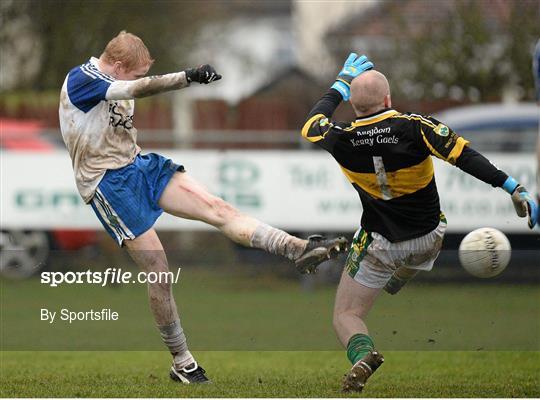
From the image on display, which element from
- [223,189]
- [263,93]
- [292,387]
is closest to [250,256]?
[223,189]

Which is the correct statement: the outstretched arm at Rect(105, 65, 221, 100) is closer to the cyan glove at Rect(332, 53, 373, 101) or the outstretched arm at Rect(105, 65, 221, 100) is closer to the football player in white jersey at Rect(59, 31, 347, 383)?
the football player in white jersey at Rect(59, 31, 347, 383)

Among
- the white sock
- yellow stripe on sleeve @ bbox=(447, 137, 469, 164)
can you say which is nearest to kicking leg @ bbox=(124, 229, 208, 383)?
the white sock

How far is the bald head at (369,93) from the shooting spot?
26.0 feet

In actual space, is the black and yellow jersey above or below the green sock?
above

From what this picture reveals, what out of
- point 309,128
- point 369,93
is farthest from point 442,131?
point 309,128

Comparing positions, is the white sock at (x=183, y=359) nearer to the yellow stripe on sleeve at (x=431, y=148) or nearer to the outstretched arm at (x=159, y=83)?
the outstretched arm at (x=159, y=83)

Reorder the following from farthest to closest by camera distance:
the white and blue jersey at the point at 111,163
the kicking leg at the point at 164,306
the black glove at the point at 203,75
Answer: the kicking leg at the point at 164,306, the white and blue jersey at the point at 111,163, the black glove at the point at 203,75

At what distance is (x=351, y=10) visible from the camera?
87.7ft

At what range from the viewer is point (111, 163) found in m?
8.34

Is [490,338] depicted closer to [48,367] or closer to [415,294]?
[415,294]

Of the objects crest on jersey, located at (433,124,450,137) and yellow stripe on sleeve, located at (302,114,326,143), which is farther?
yellow stripe on sleeve, located at (302,114,326,143)

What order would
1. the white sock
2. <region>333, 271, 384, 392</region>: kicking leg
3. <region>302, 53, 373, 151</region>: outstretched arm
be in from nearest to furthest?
<region>333, 271, 384, 392</region>: kicking leg < <region>302, 53, 373, 151</region>: outstretched arm < the white sock

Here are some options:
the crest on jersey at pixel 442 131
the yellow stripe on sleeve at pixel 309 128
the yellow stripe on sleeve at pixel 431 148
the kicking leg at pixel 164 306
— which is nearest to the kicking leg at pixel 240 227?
the kicking leg at pixel 164 306

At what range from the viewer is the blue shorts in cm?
834
